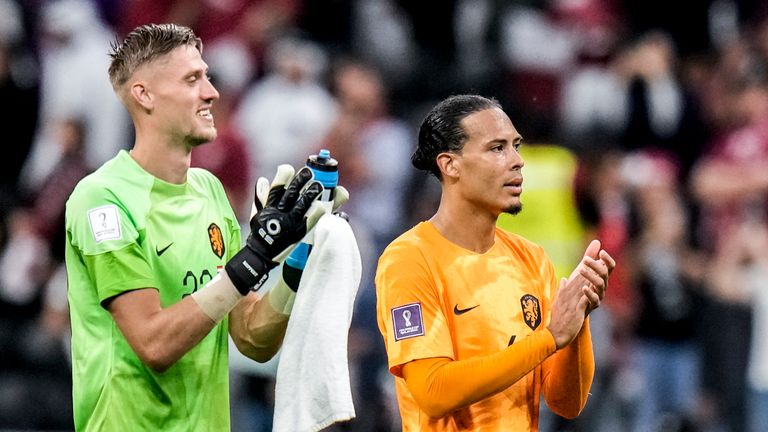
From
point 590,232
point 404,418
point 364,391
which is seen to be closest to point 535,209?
Result: point 590,232

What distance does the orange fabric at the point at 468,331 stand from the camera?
470cm

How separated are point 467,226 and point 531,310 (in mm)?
365

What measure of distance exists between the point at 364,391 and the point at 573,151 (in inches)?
92.7

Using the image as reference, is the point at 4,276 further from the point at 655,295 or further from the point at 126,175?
the point at 126,175

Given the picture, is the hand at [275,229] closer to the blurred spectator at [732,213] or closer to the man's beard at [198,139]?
the man's beard at [198,139]

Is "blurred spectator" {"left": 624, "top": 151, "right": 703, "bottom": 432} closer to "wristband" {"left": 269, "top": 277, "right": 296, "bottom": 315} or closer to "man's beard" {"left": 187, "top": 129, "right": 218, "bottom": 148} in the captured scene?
"wristband" {"left": 269, "top": 277, "right": 296, "bottom": 315}

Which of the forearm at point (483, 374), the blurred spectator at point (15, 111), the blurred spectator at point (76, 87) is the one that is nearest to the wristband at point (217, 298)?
the forearm at point (483, 374)

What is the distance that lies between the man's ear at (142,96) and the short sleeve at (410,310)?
0.97 m

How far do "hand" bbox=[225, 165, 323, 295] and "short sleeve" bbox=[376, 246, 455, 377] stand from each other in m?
0.33

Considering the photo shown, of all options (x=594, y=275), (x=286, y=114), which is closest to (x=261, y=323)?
(x=594, y=275)

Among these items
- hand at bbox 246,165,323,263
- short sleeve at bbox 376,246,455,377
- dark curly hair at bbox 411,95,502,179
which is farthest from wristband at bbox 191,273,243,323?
dark curly hair at bbox 411,95,502,179

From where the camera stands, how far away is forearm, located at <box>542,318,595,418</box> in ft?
16.1

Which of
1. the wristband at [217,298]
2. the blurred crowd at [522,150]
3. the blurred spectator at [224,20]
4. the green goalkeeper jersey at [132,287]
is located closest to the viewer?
the wristband at [217,298]

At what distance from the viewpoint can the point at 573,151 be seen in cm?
1039
